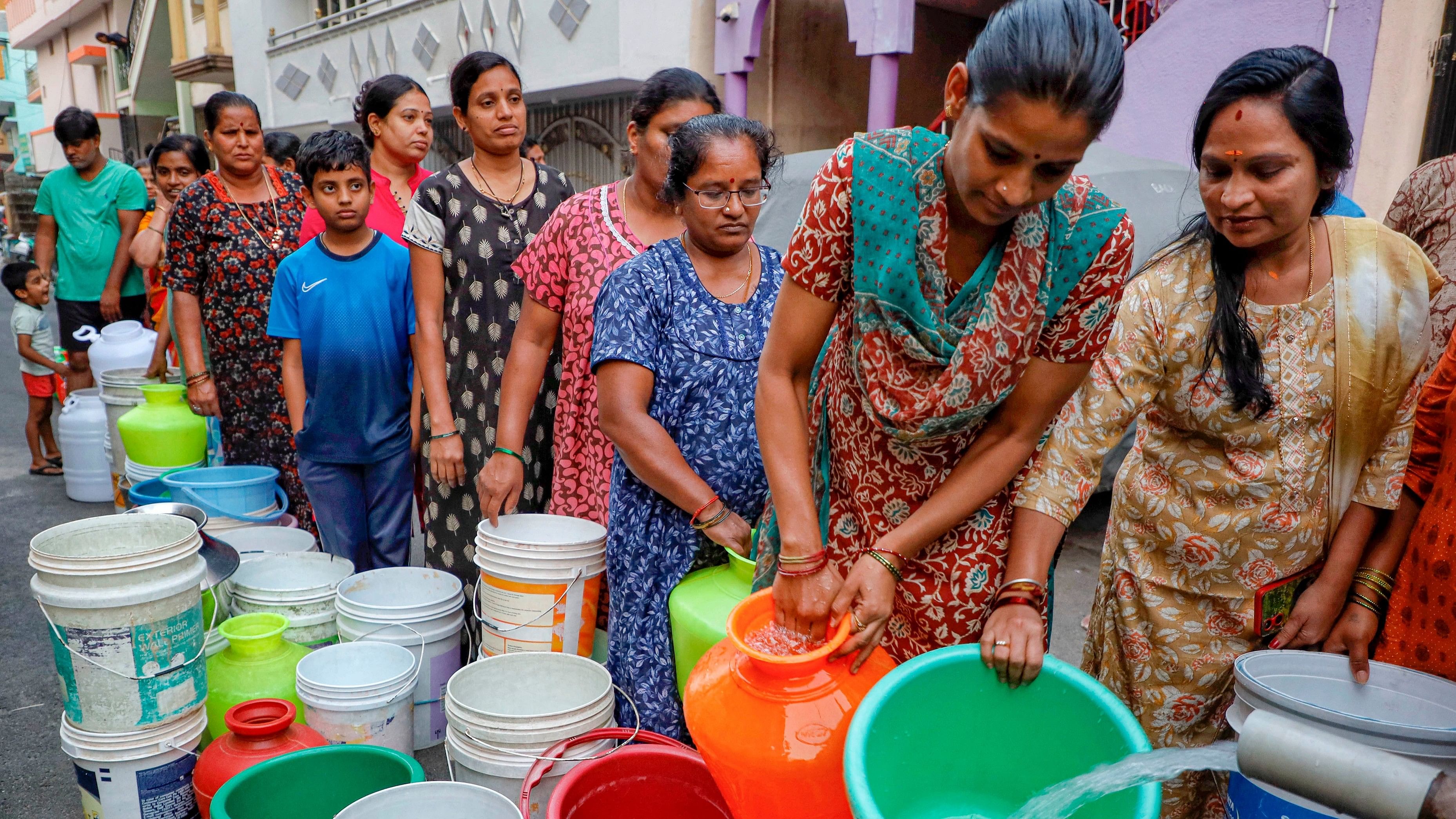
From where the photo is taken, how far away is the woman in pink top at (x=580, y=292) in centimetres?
251

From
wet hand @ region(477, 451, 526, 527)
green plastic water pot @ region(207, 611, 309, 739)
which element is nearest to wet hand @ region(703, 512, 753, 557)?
wet hand @ region(477, 451, 526, 527)

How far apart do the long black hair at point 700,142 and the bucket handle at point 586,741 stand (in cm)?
124

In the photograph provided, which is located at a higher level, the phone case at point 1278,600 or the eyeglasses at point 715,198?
the eyeglasses at point 715,198

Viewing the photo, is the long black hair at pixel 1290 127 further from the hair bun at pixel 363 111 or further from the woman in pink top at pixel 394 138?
the hair bun at pixel 363 111

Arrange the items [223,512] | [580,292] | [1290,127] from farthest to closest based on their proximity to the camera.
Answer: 1. [223,512]
2. [580,292]
3. [1290,127]

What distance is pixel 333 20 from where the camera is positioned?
14133mm

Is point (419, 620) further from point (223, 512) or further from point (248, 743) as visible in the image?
point (223, 512)

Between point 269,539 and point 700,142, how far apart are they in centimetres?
234

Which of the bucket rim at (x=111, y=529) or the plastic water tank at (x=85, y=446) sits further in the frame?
the plastic water tank at (x=85, y=446)

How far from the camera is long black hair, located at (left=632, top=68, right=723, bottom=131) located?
254 centimetres

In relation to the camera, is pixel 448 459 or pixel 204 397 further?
pixel 204 397

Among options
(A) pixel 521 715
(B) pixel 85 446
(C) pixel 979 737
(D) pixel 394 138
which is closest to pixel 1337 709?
(C) pixel 979 737

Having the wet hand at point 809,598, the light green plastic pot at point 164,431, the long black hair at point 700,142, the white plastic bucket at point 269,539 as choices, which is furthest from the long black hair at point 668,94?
the light green plastic pot at point 164,431

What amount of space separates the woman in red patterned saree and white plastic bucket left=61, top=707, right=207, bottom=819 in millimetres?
1731
